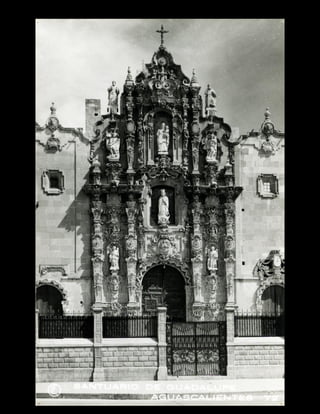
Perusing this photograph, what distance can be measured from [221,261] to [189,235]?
198 centimetres

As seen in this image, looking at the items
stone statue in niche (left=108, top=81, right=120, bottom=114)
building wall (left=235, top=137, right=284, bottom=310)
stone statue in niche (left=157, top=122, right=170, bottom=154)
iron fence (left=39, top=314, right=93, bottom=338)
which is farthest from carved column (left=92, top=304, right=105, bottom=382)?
stone statue in niche (left=108, top=81, right=120, bottom=114)

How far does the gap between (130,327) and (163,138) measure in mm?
9992

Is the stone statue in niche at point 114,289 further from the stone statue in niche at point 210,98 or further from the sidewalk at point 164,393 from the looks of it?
the stone statue in niche at point 210,98

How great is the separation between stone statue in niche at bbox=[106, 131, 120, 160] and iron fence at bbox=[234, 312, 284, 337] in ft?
32.6

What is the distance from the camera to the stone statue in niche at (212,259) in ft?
92.2

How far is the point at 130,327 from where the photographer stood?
889 inches

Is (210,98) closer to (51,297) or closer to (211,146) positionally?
(211,146)

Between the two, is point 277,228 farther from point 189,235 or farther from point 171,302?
point 171,302

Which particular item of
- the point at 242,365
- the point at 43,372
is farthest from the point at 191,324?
the point at 43,372

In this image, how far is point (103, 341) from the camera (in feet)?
70.9

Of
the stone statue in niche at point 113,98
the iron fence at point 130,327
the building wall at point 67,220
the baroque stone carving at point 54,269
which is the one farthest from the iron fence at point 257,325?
the stone statue in niche at point 113,98

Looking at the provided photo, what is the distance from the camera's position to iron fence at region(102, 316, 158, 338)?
2212 cm

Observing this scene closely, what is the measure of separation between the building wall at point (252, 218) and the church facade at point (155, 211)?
0.05 meters

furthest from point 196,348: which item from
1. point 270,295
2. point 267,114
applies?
point 267,114
